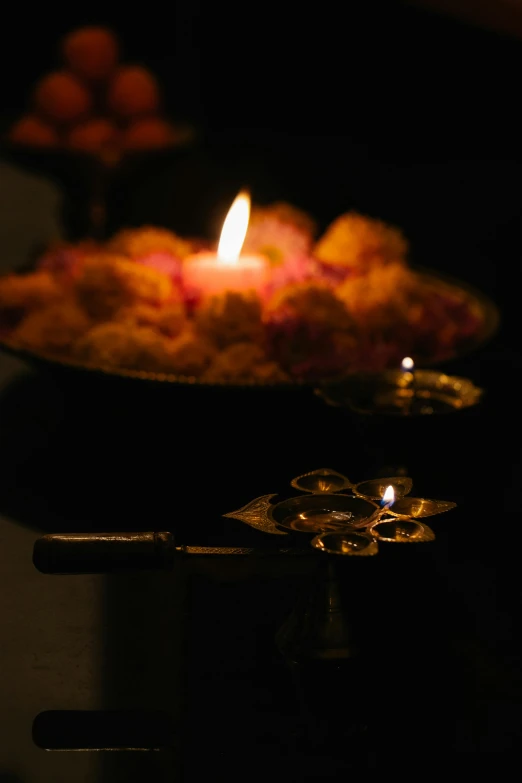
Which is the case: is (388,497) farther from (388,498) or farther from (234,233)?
(234,233)

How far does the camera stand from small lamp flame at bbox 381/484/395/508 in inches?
21.6

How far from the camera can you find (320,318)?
0.92 metres

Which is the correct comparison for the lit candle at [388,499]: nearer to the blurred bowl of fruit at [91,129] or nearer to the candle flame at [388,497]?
the candle flame at [388,497]

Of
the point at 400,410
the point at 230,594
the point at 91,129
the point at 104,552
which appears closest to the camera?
the point at 104,552

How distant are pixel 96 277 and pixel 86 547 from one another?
524mm

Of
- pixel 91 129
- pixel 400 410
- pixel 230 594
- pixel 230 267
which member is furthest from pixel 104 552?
pixel 91 129

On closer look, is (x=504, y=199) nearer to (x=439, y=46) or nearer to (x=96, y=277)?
(x=439, y=46)

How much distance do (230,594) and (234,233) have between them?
546 millimetres

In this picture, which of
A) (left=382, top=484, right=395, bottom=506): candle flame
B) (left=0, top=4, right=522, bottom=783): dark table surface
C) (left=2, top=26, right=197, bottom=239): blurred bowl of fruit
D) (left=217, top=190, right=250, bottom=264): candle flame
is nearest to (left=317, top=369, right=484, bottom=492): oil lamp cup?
(left=0, top=4, right=522, bottom=783): dark table surface

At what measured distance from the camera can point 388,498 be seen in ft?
1.81

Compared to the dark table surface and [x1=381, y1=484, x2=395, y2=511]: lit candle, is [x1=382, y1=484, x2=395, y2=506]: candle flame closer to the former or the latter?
[x1=381, y1=484, x2=395, y2=511]: lit candle

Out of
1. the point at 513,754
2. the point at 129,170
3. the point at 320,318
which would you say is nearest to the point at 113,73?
the point at 129,170

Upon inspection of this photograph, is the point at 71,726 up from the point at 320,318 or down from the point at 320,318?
down

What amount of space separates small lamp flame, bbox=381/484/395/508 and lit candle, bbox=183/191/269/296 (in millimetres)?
463
